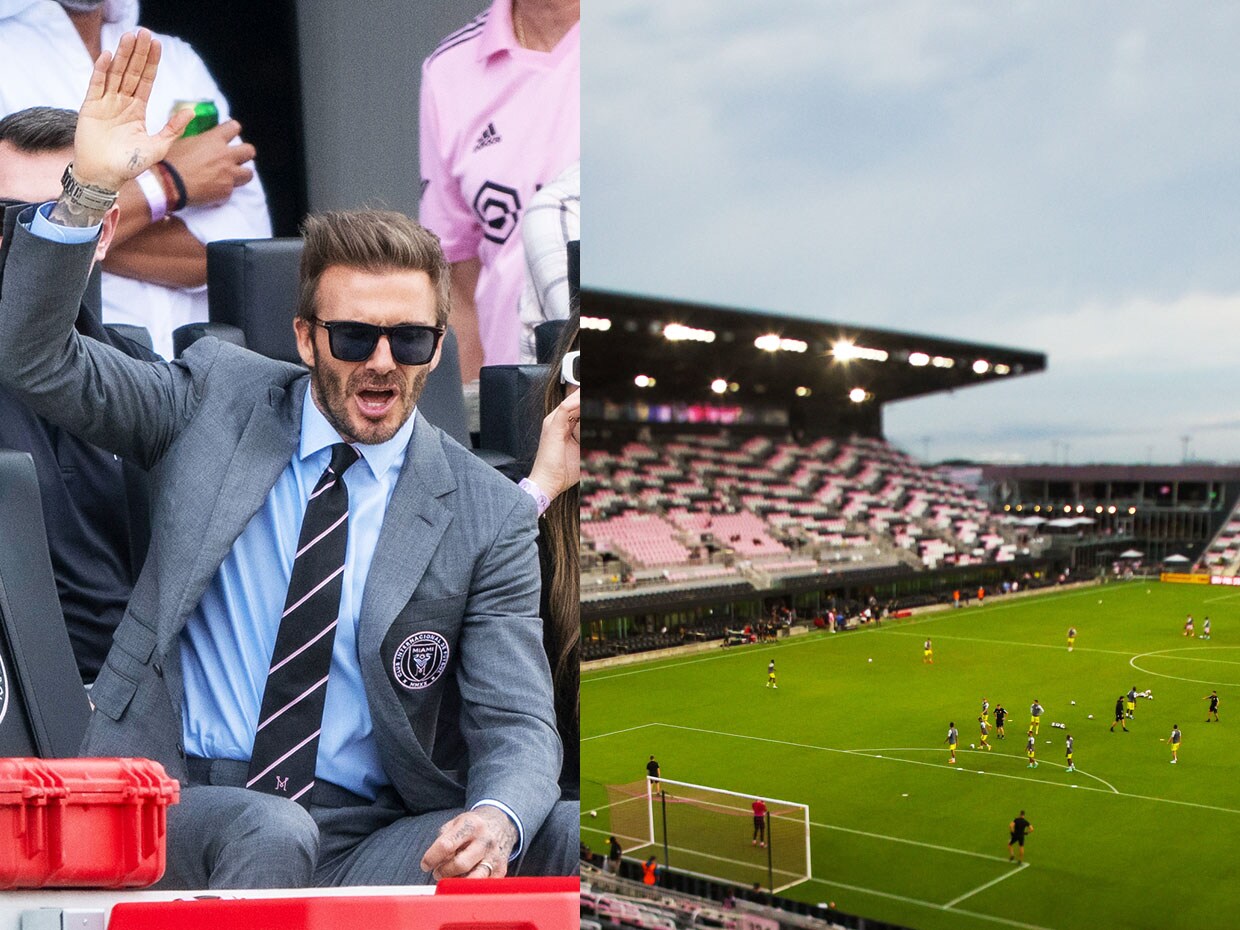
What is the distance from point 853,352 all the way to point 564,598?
10.2 ft

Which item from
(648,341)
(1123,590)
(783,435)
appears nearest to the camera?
(1123,590)

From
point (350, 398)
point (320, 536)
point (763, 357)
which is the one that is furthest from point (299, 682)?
point (763, 357)

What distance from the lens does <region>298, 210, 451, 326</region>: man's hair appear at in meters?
2.10

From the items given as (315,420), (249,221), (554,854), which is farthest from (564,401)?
(554,854)

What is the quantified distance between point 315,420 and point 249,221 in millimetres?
457

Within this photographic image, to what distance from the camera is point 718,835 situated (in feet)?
18.4

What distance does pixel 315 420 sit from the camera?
6.67 ft

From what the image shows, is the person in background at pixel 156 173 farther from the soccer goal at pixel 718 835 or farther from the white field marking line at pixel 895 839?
the white field marking line at pixel 895 839

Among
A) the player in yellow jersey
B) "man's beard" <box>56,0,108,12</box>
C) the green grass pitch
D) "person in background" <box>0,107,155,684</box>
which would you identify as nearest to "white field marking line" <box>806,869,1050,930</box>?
the green grass pitch

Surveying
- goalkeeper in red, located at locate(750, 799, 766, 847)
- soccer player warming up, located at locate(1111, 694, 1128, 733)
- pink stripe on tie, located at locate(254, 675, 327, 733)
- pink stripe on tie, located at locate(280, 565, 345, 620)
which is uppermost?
pink stripe on tie, located at locate(280, 565, 345, 620)

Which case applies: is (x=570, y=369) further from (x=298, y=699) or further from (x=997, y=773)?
(x=997, y=773)

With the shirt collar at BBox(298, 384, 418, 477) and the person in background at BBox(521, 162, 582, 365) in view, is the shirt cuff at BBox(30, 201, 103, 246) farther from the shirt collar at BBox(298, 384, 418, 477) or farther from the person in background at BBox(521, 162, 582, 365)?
the person in background at BBox(521, 162, 582, 365)

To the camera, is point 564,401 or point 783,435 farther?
point 783,435

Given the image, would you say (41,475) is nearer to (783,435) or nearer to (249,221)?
(249,221)
